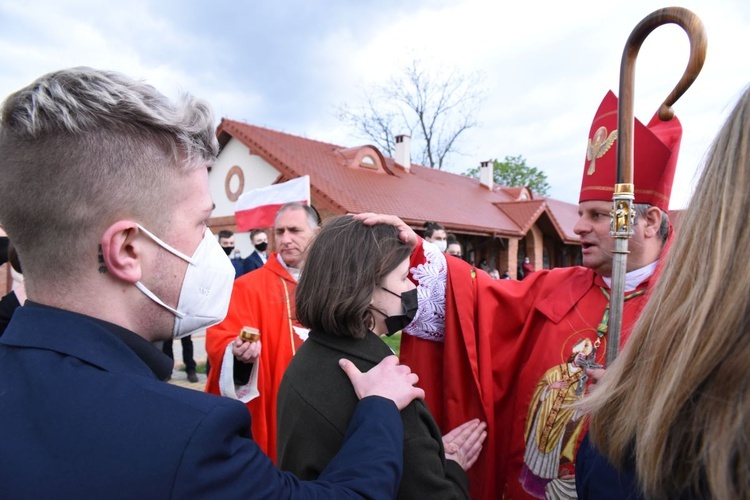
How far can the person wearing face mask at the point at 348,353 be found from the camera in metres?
1.41

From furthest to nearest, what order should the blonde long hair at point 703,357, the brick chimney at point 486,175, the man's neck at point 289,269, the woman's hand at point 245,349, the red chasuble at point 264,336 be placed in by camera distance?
1. the brick chimney at point 486,175
2. the man's neck at point 289,269
3. the red chasuble at point 264,336
4. the woman's hand at point 245,349
5. the blonde long hair at point 703,357

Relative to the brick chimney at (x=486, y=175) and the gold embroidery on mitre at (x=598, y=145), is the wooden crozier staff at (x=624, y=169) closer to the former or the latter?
the gold embroidery on mitre at (x=598, y=145)

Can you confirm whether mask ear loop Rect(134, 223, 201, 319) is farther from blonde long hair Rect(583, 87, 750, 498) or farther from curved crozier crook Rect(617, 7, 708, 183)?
curved crozier crook Rect(617, 7, 708, 183)

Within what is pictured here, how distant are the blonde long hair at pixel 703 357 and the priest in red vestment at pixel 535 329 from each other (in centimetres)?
118

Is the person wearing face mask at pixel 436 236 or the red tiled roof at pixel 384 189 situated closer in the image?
the person wearing face mask at pixel 436 236

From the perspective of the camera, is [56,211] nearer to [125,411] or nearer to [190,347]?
[125,411]

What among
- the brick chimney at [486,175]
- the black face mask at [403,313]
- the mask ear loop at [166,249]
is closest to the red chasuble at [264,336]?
the black face mask at [403,313]

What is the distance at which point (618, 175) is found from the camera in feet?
5.64

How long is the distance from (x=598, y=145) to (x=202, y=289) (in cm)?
196

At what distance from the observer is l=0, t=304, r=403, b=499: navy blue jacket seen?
82 cm

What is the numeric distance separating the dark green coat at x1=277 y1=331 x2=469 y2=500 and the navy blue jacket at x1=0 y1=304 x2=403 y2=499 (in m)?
0.36

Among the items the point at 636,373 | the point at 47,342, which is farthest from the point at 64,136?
the point at 636,373

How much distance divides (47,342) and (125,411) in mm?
236

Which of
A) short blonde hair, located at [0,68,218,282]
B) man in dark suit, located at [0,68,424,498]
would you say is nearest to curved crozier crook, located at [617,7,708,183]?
man in dark suit, located at [0,68,424,498]
